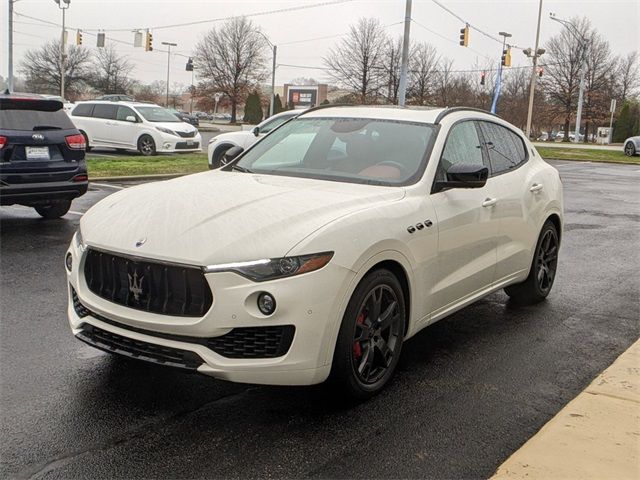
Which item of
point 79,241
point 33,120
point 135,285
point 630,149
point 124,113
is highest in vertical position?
point 630,149

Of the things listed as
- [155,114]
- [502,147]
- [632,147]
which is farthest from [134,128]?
[632,147]

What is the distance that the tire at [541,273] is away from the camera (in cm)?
618

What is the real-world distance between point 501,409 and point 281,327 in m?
1.47

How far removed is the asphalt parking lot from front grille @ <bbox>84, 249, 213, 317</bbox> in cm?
61

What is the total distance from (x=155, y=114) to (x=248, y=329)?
19.7 m

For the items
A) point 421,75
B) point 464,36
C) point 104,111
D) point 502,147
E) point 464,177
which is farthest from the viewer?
point 421,75

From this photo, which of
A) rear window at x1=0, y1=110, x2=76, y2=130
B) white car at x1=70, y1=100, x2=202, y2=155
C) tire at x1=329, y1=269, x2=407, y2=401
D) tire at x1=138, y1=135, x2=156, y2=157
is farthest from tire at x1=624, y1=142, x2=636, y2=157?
tire at x1=329, y1=269, x2=407, y2=401

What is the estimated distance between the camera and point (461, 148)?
517 cm

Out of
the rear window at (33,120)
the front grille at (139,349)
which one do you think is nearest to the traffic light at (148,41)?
the rear window at (33,120)

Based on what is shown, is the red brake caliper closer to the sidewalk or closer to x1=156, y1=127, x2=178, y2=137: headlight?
the sidewalk

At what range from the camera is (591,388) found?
4.25 m

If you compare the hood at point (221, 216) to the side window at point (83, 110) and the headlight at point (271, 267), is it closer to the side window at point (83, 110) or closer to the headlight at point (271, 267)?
the headlight at point (271, 267)

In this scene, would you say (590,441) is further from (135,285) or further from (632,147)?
(632,147)

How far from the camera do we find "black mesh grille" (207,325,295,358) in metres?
3.43
